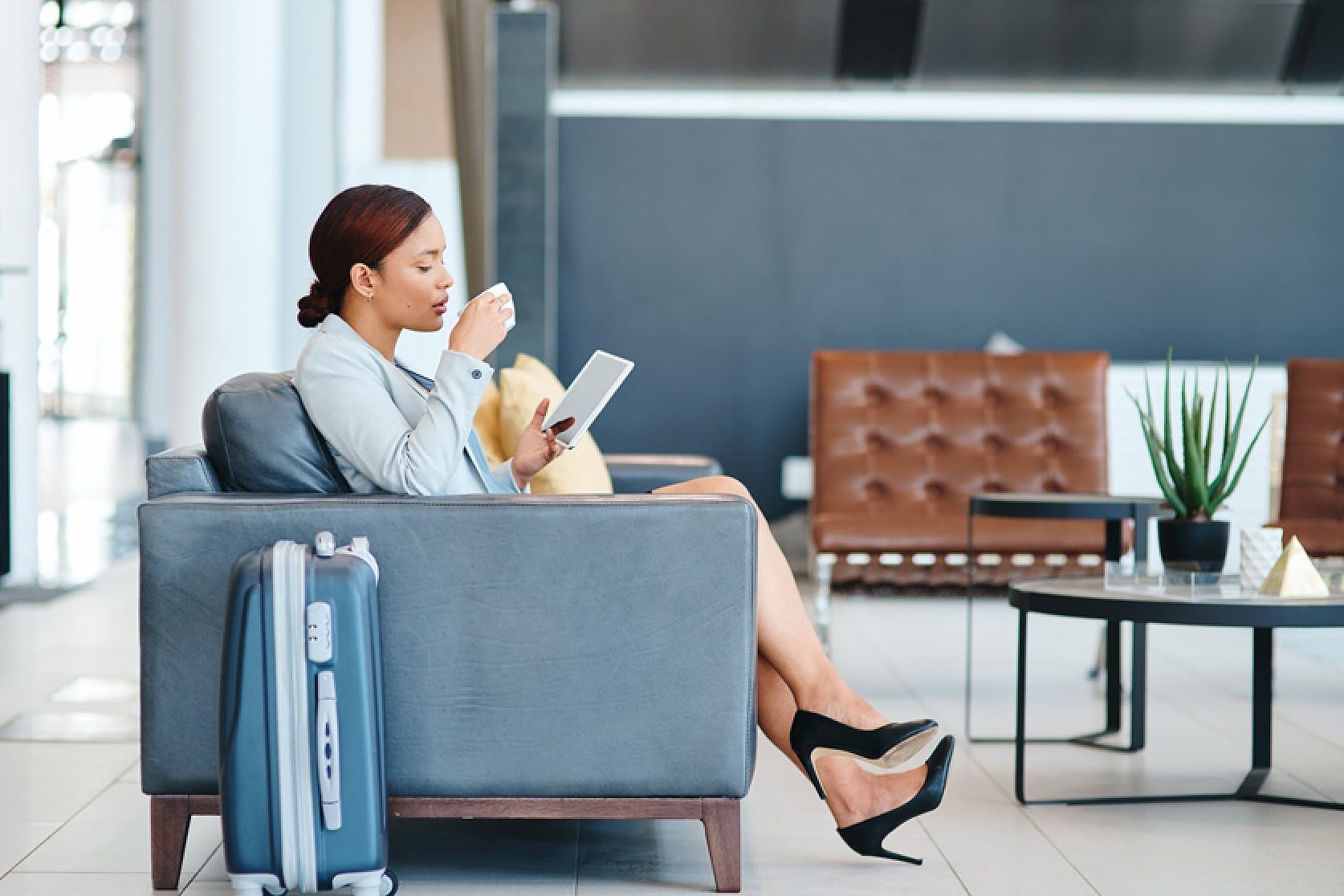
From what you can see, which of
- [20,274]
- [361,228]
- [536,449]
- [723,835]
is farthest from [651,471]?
[20,274]

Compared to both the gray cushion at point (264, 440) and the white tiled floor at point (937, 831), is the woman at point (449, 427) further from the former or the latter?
the white tiled floor at point (937, 831)

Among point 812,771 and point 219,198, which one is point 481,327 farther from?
point 219,198

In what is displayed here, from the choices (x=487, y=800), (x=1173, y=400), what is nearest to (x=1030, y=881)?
(x=487, y=800)

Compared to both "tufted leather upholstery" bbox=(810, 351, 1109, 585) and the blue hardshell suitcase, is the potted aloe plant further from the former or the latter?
"tufted leather upholstery" bbox=(810, 351, 1109, 585)

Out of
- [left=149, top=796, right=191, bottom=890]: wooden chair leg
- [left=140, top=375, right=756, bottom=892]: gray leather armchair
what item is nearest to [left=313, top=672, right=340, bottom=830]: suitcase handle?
[left=140, top=375, right=756, bottom=892]: gray leather armchair

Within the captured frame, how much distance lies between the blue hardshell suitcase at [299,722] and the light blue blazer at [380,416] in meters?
0.21

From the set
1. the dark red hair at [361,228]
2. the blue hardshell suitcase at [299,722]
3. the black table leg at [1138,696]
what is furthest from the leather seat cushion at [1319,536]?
the blue hardshell suitcase at [299,722]

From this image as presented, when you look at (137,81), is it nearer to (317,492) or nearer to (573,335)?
(573,335)

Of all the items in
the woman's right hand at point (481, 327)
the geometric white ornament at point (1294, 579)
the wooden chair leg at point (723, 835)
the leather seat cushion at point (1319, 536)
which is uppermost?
the woman's right hand at point (481, 327)

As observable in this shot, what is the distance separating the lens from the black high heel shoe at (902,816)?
207 cm

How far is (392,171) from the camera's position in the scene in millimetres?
6434

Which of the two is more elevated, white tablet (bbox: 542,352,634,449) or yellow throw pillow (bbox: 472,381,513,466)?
white tablet (bbox: 542,352,634,449)

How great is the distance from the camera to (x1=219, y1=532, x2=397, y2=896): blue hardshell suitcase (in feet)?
5.91

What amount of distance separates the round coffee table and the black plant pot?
0.26 ft
